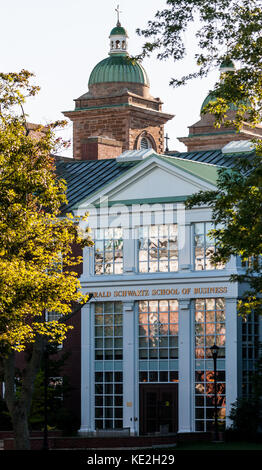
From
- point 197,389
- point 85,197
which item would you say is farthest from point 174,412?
point 85,197

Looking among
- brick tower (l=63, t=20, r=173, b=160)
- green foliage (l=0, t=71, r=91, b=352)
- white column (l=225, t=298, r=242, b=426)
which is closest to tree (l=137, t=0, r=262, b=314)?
green foliage (l=0, t=71, r=91, b=352)

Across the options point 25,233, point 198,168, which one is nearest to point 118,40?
point 198,168

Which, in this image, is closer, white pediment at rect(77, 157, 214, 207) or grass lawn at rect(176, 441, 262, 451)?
grass lawn at rect(176, 441, 262, 451)

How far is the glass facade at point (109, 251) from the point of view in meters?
61.7

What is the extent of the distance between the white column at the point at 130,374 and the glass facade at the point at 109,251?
2.36 meters

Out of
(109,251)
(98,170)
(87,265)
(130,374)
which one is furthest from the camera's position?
(98,170)

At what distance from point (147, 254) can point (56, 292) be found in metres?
21.9

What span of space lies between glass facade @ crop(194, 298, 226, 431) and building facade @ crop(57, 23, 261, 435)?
5cm

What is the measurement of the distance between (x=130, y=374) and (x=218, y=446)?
10220 mm

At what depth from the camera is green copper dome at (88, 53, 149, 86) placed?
320 feet

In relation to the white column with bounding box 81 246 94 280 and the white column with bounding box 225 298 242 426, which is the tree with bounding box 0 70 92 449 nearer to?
the white column with bounding box 225 298 242 426

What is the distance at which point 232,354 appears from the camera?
57.2 m

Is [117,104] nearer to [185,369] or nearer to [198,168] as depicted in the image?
[198,168]

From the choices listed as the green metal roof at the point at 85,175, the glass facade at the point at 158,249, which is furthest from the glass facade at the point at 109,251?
the green metal roof at the point at 85,175
